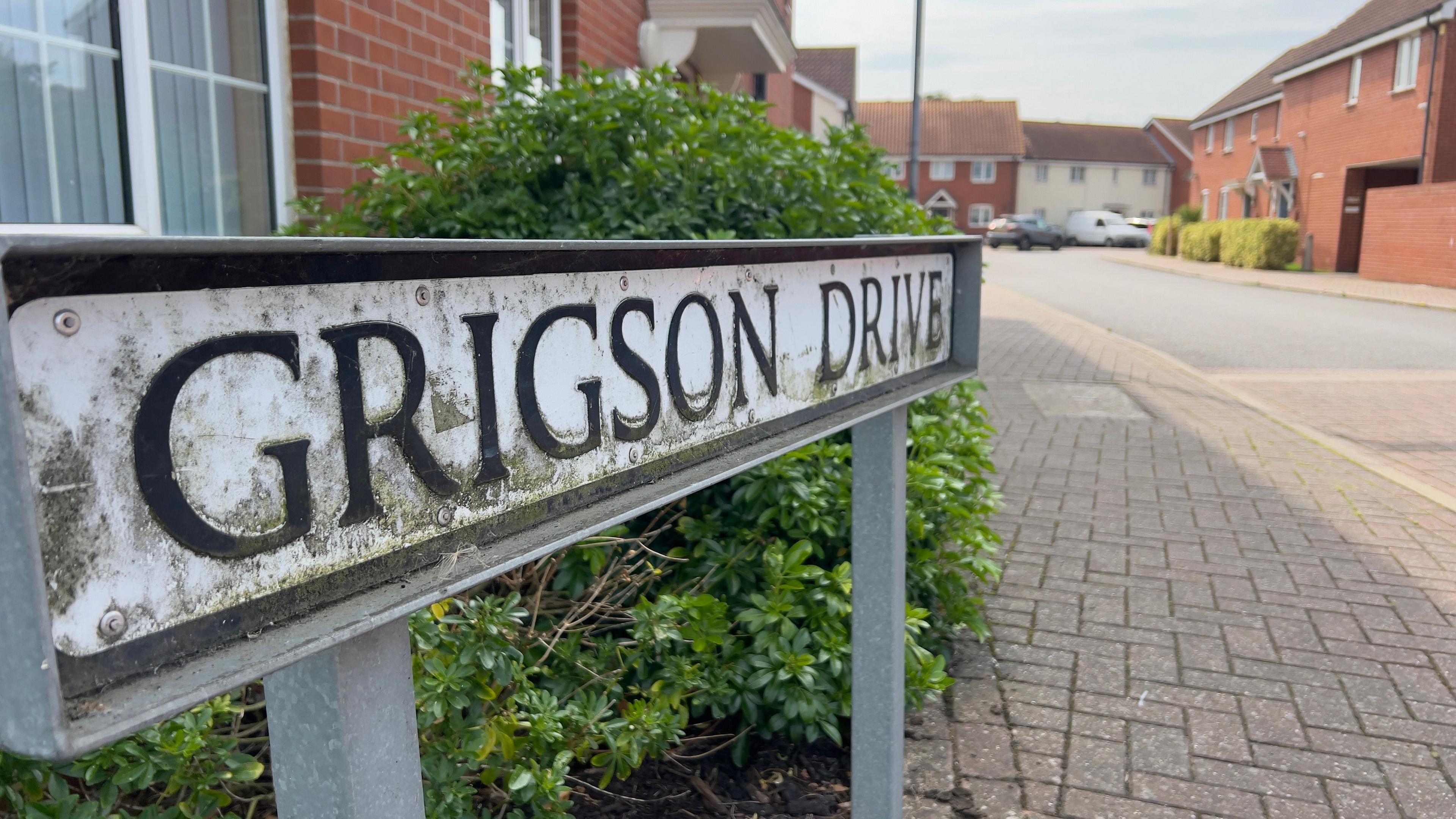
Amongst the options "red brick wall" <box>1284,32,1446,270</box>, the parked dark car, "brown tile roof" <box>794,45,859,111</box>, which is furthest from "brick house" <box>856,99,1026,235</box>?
"red brick wall" <box>1284,32,1446,270</box>

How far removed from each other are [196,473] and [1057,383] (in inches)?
358

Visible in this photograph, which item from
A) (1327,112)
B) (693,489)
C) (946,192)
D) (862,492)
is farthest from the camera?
(946,192)

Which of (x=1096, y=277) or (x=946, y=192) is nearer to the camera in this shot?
(x=1096, y=277)

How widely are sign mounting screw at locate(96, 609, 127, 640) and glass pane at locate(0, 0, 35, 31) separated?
9.89 ft

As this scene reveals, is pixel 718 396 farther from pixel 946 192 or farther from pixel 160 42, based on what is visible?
pixel 946 192

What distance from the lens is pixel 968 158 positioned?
59.6 meters

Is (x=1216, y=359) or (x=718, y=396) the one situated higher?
(x=718, y=396)

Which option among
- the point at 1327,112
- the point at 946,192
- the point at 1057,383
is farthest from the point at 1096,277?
the point at 946,192

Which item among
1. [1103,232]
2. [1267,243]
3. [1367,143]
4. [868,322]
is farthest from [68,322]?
[1103,232]

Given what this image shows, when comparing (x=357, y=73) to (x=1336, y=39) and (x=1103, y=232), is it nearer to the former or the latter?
(x=1336, y=39)

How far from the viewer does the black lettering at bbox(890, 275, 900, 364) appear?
74.1 inches

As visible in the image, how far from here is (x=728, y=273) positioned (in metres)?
1.33

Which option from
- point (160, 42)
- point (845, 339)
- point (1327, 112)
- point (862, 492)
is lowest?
point (862, 492)

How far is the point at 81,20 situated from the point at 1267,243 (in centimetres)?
3007
